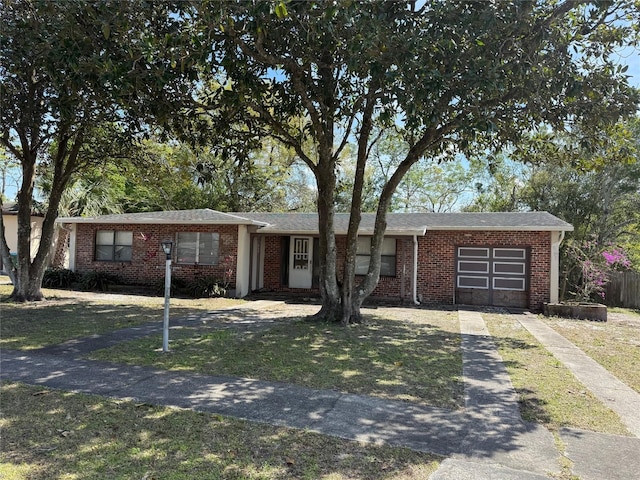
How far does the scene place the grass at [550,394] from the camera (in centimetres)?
430

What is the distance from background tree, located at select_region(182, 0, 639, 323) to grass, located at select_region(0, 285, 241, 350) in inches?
184

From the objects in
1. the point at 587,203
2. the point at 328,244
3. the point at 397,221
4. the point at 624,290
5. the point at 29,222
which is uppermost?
the point at 587,203

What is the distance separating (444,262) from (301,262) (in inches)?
201

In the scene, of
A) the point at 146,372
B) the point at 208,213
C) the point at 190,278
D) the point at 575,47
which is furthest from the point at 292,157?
the point at 146,372

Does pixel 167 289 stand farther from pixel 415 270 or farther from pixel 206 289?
pixel 415 270

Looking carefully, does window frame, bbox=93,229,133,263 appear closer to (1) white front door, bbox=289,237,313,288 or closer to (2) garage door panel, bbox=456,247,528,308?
(1) white front door, bbox=289,237,313,288

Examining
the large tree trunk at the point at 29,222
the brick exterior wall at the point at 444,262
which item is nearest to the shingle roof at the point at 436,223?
the brick exterior wall at the point at 444,262

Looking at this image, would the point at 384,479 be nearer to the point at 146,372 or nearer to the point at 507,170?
the point at 146,372

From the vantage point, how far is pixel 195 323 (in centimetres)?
932

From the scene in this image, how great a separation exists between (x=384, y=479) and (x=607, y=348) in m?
7.00

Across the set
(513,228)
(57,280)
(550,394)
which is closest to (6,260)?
(57,280)

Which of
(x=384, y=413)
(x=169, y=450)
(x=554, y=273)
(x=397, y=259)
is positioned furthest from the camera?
(x=397, y=259)

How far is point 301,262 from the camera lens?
1653 centimetres

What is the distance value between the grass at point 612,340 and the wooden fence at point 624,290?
118 inches
